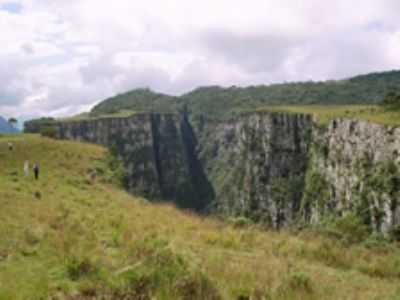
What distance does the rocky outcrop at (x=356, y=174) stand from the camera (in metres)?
55.2

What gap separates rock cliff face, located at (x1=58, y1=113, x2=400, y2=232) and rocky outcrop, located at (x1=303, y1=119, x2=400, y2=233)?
127mm

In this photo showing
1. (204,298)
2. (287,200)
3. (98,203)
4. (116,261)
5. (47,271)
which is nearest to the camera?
(204,298)

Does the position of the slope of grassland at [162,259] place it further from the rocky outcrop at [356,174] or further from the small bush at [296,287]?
the rocky outcrop at [356,174]

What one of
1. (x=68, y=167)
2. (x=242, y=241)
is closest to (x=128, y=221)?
(x=242, y=241)

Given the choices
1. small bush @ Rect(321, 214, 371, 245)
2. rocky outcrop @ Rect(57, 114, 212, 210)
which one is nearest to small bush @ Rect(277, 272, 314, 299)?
small bush @ Rect(321, 214, 371, 245)

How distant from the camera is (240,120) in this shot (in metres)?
146

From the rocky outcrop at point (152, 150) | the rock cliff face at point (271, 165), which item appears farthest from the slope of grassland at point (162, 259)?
the rocky outcrop at point (152, 150)

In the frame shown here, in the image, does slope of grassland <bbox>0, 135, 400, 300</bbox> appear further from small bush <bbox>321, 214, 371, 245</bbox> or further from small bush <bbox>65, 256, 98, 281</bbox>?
small bush <bbox>321, 214, 371, 245</bbox>

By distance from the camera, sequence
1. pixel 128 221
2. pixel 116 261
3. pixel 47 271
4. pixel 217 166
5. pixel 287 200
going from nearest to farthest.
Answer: pixel 47 271, pixel 116 261, pixel 128 221, pixel 287 200, pixel 217 166

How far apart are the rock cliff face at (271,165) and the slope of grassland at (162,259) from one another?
2814 cm

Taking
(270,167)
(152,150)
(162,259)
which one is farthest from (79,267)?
(152,150)

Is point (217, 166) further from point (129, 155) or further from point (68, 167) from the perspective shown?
point (68, 167)

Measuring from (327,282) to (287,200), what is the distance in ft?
355

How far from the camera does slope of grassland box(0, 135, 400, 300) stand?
6.66m
